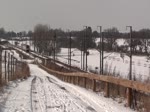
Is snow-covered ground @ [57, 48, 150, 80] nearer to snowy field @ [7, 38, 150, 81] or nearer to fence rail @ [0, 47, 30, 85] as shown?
snowy field @ [7, 38, 150, 81]

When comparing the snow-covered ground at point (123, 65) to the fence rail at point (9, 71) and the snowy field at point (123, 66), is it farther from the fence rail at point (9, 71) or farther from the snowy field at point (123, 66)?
the fence rail at point (9, 71)

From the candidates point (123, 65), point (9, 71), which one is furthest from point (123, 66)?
point (9, 71)

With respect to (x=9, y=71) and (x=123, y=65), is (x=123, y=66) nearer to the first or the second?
(x=123, y=65)

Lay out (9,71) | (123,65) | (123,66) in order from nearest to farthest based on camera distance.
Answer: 1. (9,71)
2. (123,66)
3. (123,65)

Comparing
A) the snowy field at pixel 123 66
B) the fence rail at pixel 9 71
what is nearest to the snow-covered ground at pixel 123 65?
the snowy field at pixel 123 66

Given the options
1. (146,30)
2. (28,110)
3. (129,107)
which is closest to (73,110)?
(28,110)

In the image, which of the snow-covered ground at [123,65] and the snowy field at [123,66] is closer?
the snowy field at [123,66]

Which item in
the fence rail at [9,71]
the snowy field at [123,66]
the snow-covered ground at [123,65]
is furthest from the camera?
the snow-covered ground at [123,65]

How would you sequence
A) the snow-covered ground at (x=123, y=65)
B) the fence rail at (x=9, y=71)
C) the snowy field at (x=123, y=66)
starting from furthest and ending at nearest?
the snow-covered ground at (x=123, y=65)
the fence rail at (x=9, y=71)
the snowy field at (x=123, y=66)

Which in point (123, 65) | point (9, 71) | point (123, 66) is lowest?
point (123, 66)

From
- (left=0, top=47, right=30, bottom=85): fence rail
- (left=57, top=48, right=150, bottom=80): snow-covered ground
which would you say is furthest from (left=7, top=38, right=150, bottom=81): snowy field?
(left=0, top=47, right=30, bottom=85): fence rail

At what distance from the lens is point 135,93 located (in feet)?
43.4

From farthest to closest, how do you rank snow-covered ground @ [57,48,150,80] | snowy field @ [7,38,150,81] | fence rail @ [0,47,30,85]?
1. snow-covered ground @ [57,48,150,80]
2. fence rail @ [0,47,30,85]
3. snowy field @ [7,38,150,81]

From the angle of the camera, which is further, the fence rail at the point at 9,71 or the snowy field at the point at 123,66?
the fence rail at the point at 9,71
